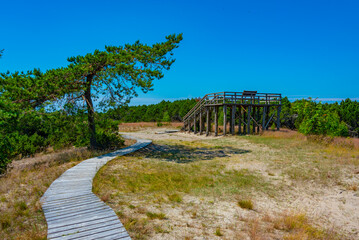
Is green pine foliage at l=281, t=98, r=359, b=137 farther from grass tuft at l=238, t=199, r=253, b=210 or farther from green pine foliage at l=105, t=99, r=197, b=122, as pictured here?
green pine foliage at l=105, t=99, r=197, b=122

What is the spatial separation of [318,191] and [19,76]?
14155mm

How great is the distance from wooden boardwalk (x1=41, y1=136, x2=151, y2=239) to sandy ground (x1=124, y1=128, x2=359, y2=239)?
3.82 ft

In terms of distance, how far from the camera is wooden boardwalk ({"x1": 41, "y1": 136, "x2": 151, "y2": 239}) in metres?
4.36

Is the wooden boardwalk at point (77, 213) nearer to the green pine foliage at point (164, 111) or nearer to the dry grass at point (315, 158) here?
the dry grass at point (315, 158)

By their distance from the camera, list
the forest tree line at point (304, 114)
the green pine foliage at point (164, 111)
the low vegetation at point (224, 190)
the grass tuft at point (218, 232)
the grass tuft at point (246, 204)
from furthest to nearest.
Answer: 1. the green pine foliage at point (164, 111)
2. the forest tree line at point (304, 114)
3. the grass tuft at point (246, 204)
4. the low vegetation at point (224, 190)
5. the grass tuft at point (218, 232)

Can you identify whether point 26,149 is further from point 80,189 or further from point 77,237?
point 77,237

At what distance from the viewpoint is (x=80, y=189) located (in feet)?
22.2

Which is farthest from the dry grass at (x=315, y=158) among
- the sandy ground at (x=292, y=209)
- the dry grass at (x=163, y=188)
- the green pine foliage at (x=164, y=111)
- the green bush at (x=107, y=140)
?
the green pine foliage at (x=164, y=111)

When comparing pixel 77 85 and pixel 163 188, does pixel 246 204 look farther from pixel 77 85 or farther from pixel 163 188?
pixel 77 85

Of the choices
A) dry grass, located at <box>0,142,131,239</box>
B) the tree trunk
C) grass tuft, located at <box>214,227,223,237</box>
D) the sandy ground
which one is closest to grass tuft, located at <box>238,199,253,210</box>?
the sandy ground

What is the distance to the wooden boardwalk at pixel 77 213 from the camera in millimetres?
4363

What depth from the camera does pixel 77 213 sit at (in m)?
5.18

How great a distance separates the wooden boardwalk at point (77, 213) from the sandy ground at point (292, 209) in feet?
3.82

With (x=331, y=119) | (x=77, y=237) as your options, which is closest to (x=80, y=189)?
(x=77, y=237)
